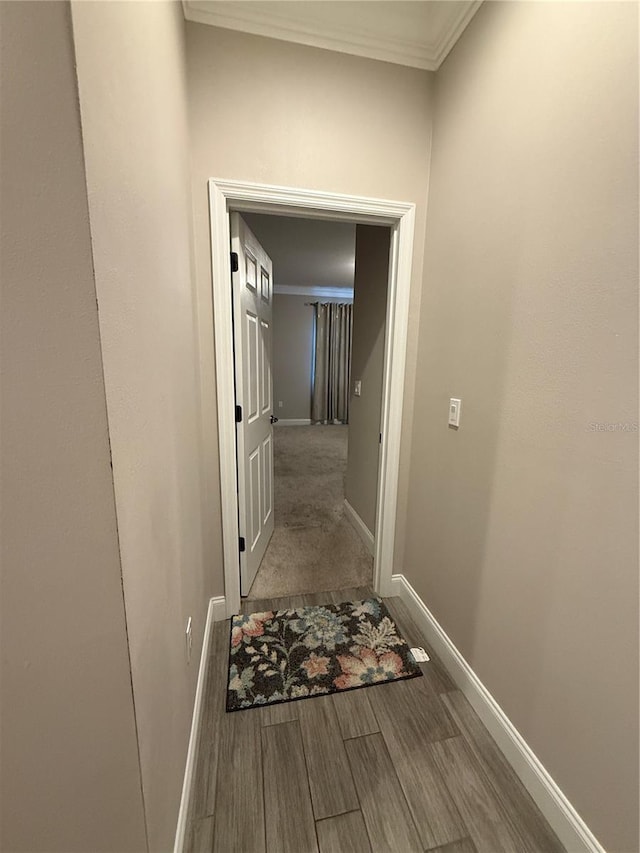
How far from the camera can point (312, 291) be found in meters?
6.66

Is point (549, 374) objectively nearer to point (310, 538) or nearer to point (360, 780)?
point (360, 780)

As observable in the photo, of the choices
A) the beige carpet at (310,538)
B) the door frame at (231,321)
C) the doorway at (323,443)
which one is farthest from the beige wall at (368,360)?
the door frame at (231,321)

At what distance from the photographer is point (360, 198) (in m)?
1.59

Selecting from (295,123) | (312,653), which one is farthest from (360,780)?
(295,123)

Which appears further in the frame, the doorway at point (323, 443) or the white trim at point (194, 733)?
the doorway at point (323, 443)

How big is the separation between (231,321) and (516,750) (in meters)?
2.02

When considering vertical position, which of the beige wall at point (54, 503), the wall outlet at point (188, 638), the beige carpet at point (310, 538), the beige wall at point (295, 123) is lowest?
the beige carpet at point (310, 538)

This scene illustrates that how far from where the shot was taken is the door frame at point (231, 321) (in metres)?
1.51

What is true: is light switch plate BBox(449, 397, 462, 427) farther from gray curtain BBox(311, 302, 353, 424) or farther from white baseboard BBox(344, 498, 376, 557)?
gray curtain BBox(311, 302, 353, 424)

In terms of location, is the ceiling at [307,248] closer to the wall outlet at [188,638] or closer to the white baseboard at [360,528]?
the white baseboard at [360,528]

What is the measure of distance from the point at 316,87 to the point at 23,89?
5.08 feet

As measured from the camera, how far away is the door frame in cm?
151

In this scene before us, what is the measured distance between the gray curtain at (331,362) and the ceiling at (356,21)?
5169 millimetres

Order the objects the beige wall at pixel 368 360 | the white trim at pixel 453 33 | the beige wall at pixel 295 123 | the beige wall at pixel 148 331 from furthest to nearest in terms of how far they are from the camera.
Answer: the beige wall at pixel 368 360, the beige wall at pixel 295 123, the white trim at pixel 453 33, the beige wall at pixel 148 331
